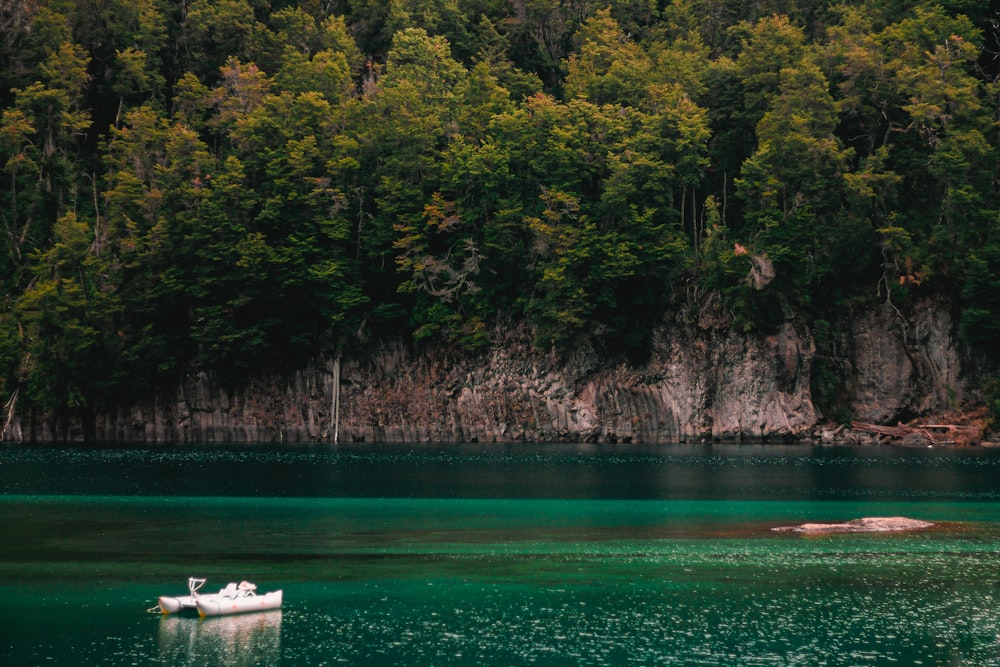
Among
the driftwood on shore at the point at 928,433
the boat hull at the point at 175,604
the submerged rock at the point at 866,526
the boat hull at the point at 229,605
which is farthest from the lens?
the driftwood on shore at the point at 928,433

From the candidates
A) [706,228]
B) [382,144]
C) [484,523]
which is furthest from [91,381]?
[484,523]

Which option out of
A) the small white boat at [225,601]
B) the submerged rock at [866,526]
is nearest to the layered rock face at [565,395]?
the submerged rock at [866,526]

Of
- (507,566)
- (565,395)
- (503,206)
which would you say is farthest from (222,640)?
(503,206)

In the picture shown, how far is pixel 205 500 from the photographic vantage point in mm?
51500

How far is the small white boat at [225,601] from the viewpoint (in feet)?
95.9

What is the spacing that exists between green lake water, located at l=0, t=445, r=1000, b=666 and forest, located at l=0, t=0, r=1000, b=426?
92.5 feet

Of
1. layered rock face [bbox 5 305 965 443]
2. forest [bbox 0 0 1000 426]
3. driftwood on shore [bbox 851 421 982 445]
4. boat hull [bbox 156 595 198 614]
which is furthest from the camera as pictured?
forest [bbox 0 0 1000 426]

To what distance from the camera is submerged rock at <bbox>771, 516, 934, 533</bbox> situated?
42.3 metres

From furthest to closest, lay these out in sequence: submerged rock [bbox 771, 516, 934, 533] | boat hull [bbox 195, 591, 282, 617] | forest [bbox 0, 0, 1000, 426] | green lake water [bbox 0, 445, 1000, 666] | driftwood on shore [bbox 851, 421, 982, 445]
→ forest [bbox 0, 0, 1000, 426]
driftwood on shore [bbox 851, 421, 982, 445]
submerged rock [bbox 771, 516, 934, 533]
boat hull [bbox 195, 591, 282, 617]
green lake water [bbox 0, 445, 1000, 666]

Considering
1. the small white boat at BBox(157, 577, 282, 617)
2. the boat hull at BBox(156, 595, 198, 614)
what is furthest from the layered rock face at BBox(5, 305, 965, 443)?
the boat hull at BBox(156, 595, 198, 614)

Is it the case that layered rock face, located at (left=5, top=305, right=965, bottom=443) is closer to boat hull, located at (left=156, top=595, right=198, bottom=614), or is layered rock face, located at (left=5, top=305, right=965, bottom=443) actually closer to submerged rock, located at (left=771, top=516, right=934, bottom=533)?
submerged rock, located at (left=771, top=516, right=934, bottom=533)

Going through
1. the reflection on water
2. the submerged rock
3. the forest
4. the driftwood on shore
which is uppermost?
the forest

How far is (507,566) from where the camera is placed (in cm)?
3581

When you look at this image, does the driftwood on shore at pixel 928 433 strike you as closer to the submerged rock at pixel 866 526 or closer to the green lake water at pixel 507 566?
the green lake water at pixel 507 566
